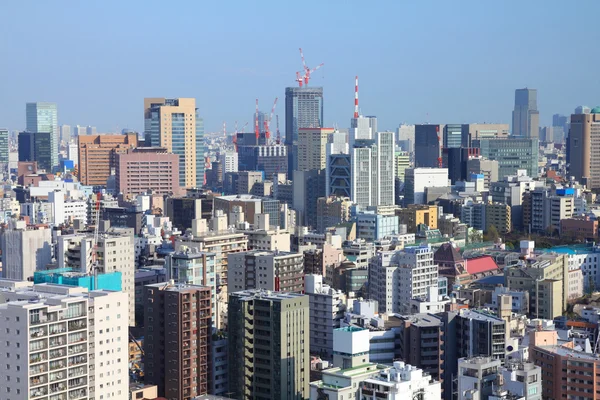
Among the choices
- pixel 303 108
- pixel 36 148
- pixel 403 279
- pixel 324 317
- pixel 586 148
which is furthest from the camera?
pixel 303 108

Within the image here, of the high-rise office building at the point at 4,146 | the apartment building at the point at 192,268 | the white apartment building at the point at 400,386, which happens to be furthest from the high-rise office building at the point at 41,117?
the white apartment building at the point at 400,386

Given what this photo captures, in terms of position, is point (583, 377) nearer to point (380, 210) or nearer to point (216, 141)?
point (380, 210)

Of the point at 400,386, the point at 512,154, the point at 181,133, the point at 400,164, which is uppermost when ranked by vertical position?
the point at 181,133

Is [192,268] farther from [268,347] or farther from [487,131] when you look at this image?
[487,131]

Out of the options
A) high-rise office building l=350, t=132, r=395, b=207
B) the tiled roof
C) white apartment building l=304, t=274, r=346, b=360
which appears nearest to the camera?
white apartment building l=304, t=274, r=346, b=360

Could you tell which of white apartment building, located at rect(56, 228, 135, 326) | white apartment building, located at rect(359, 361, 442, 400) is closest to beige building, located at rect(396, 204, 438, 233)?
white apartment building, located at rect(56, 228, 135, 326)

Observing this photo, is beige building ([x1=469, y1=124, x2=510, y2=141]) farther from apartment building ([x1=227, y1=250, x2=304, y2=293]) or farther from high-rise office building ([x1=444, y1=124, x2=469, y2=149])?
apartment building ([x1=227, y1=250, x2=304, y2=293])

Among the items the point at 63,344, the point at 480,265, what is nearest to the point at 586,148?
the point at 480,265
